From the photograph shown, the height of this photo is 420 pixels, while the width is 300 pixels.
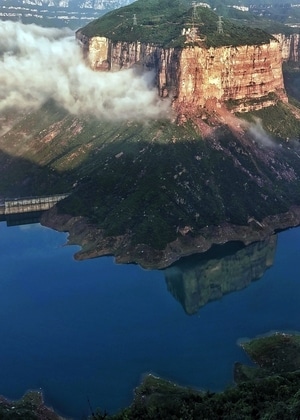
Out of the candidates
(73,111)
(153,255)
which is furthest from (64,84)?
(153,255)

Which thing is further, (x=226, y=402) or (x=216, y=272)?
Result: (x=216, y=272)

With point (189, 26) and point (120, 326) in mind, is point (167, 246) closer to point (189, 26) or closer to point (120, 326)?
point (120, 326)

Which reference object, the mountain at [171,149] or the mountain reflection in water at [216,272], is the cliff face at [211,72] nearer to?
the mountain at [171,149]

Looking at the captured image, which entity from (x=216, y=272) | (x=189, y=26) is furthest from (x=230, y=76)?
(x=216, y=272)

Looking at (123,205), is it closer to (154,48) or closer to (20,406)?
(154,48)

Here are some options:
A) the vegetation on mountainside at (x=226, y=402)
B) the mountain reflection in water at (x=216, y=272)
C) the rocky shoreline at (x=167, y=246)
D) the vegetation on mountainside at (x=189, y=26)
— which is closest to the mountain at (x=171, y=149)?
the rocky shoreline at (x=167, y=246)
